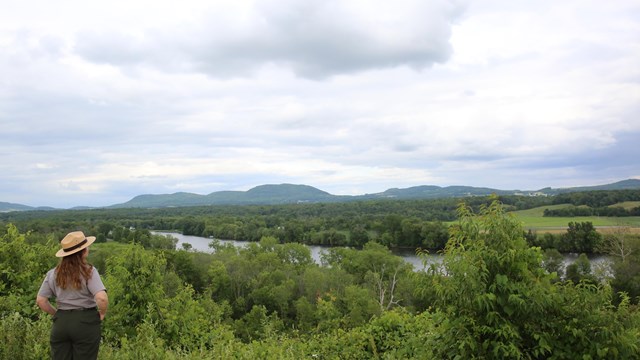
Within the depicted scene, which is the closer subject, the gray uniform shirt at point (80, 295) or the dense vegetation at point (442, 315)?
the gray uniform shirt at point (80, 295)

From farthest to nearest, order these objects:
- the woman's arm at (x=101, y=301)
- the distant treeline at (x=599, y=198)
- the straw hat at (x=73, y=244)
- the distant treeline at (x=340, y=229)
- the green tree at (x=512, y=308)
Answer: the distant treeline at (x=599, y=198)
the distant treeline at (x=340, y=229)
the green tree at (x=512, y=308)
the straw hat at (x=73, y=244)
the woman's arm at (x=101, y=301)

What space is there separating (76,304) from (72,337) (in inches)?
12.8

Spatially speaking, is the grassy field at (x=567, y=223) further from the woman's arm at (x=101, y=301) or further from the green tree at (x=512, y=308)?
the woman's arm at (x=101, y=301)

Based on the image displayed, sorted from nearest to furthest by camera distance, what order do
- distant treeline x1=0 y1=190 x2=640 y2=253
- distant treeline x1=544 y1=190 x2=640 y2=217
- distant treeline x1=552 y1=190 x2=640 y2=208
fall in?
distant treeline x1=0 y1=190 x2=640 y2=253 → distant treeline x1=544 y1=190 x2=640 y2=217 → distant treeline x1=552 y1=190 x2=640 y2=208

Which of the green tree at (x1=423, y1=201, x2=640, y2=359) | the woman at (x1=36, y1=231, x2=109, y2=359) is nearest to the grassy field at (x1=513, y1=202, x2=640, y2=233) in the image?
the green tree at (x1=423, y1=201, x2=640, y2=359)

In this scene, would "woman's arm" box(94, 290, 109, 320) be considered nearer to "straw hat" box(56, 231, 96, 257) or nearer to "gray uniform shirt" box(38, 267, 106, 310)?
"gray uniform shirt" box(38, 267, 106, 310)

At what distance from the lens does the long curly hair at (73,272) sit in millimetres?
4441

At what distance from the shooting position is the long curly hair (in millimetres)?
4441

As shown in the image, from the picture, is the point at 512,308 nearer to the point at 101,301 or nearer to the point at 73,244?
the point at 101,301

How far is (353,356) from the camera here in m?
8.40

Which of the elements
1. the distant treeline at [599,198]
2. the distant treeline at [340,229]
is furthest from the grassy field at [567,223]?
the distant treeline at [599,198]

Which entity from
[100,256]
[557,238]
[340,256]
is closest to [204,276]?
[100,256]

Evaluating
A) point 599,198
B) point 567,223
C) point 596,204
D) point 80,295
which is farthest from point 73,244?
point 599,198

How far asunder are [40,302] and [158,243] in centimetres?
5961
